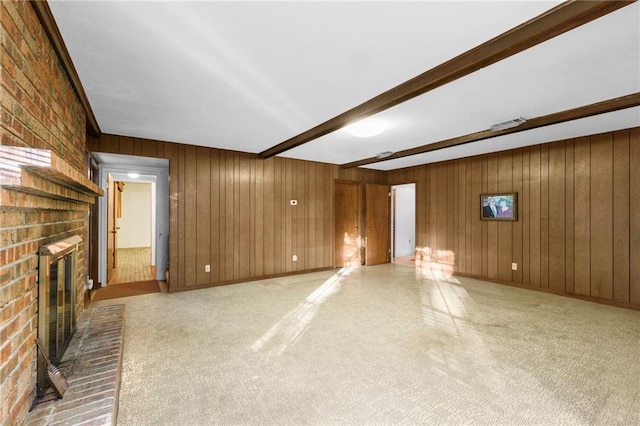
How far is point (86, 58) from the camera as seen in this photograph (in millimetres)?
2156

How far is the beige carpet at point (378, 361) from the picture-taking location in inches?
72.3

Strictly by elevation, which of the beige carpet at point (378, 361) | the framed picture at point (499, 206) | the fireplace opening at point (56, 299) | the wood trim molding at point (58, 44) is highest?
the wood trim molding at point (58, 44)

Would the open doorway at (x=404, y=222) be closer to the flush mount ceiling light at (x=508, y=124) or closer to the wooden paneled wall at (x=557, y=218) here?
the wooden paneled wall at (x=557, y=218)

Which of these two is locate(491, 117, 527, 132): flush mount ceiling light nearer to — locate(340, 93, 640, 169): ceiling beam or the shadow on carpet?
locate(340, 93, 640, 169): ceiling beam

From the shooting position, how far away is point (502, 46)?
1859 millimetres

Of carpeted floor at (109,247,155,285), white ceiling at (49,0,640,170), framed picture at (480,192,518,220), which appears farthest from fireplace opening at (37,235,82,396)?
framed picture at (480,192,518,220)

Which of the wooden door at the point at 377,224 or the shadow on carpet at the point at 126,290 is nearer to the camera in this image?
the shadow on carpet at the point at 126,290

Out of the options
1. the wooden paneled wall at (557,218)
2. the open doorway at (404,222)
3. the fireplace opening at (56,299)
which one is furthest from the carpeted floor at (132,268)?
the wooden paneled wall at (557,218)

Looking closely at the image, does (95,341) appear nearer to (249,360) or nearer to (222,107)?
(249,360)

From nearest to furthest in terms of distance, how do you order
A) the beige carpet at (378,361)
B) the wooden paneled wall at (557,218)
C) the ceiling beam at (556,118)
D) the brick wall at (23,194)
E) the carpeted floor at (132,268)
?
the brick wall at (23,194), the beige carpet at (378,361), the ceiling beam at (556,118), the wooden paneled wall at (557,218), the carpeted floor at (132,268)

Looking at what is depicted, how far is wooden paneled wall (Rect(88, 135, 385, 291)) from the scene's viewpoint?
15.1ft

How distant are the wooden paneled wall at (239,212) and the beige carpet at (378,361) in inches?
36.4

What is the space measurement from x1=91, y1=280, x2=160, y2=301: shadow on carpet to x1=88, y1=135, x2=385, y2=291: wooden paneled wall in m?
0.52

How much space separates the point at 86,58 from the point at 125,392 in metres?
2.41
